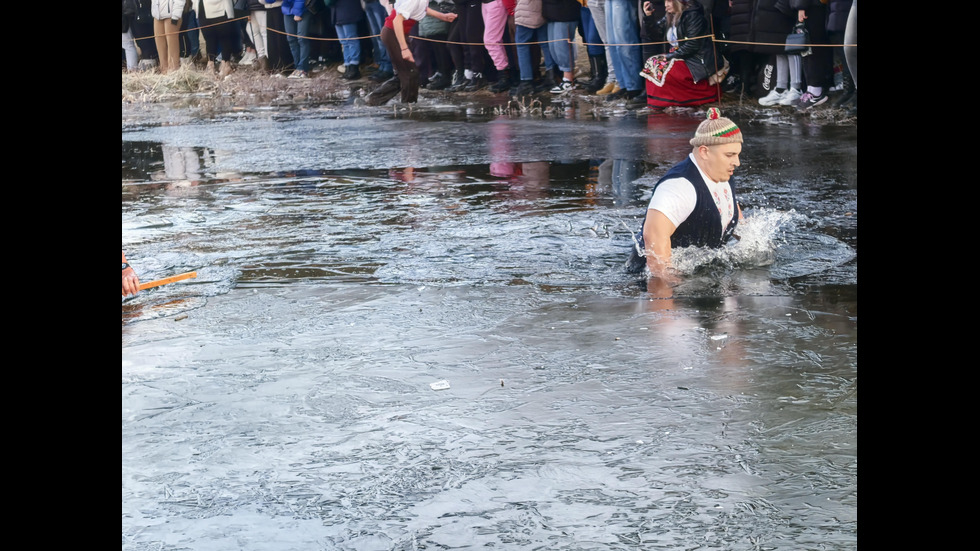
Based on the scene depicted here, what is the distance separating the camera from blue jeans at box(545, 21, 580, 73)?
55.4 feet

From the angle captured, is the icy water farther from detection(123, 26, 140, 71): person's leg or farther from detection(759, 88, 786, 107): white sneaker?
detection(123, 26, 140, 71): person's leg

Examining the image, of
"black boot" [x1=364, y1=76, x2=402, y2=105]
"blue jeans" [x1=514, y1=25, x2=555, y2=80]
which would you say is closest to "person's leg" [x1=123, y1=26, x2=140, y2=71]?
"black boot" [x1=364, y1=76, x2=402, y2=105]

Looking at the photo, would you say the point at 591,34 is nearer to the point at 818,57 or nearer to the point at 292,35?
the point at 818,57

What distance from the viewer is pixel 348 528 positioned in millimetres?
3562

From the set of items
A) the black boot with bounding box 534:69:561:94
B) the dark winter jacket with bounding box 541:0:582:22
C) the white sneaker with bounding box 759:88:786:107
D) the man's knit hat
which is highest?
the dark winter jacket with bounding box 541:0:582:22

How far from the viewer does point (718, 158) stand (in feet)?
21.1

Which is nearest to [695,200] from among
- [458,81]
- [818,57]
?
[818,57]

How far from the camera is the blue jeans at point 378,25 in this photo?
2044 centimetres

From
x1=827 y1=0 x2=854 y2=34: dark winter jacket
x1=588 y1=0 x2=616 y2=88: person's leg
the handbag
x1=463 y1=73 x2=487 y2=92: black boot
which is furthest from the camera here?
x1=463 y1=73 x2=487 y2=92: black boot

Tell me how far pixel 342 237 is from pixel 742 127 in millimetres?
6186

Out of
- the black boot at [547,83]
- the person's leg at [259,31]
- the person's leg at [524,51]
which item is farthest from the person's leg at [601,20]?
the person's leg at [259,31]

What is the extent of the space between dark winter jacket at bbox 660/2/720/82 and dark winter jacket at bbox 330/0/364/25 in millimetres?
8197

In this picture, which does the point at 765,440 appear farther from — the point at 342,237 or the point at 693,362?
the point at 342,237
